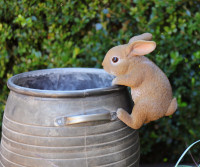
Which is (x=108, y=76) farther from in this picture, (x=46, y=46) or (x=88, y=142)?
(x=46, y=46)

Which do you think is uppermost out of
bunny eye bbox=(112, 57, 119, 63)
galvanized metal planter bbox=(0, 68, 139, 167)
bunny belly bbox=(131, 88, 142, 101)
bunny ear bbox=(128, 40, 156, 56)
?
bunny ear bbox=(128, 40, 156, 56)

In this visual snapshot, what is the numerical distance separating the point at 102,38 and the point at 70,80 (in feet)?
2.28

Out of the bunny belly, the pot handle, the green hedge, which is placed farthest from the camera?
the green hedge

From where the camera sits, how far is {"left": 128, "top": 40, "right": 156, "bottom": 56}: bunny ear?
53.1 inches

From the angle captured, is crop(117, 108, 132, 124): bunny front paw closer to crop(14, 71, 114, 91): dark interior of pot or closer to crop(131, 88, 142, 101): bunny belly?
crop(131, 88, 142, 101): bunny belly

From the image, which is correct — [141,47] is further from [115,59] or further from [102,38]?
[102,38]

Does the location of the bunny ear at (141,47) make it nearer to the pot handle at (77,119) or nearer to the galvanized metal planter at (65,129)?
the galvanized metal planter at (65,129)

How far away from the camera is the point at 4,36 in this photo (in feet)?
7.08

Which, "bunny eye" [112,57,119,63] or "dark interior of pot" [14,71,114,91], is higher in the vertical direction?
"bunny eye" [112,57,119,63]

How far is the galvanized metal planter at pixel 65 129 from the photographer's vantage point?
127 cm

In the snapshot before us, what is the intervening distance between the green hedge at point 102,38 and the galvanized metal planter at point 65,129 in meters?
0.92

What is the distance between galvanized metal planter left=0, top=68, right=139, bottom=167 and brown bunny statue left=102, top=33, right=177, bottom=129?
0.21 ft

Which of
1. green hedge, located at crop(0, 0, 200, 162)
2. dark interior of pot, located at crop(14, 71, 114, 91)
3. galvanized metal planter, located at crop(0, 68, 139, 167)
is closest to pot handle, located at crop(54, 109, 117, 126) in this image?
galvanized metal planter, located at crop(0, 68, 139, 167)

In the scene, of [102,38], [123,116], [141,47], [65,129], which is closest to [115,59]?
[141,47]
